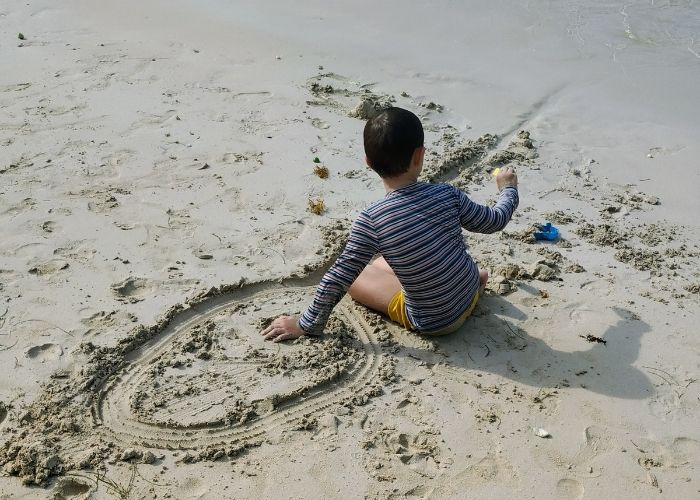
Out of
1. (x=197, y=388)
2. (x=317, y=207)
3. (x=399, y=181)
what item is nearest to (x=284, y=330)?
(x=197, y=388)

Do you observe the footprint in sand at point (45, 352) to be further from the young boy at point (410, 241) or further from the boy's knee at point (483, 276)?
the boy's knee at point (483, 276)

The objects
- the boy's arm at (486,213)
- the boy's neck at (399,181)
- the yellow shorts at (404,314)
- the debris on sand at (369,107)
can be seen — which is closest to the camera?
the boy's neck at (399,181)

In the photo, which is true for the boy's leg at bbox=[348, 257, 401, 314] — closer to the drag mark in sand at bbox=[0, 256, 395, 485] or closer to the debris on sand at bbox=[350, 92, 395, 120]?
the drag mark in sand at bbox=[0, 256, 395, 485]

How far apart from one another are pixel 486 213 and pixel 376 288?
67 centimetres

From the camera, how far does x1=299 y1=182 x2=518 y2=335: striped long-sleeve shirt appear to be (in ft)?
10.5

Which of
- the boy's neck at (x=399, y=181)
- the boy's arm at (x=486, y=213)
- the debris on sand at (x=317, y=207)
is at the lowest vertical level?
the debris on sand at (x=317, y=207)

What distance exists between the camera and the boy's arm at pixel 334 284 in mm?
3217

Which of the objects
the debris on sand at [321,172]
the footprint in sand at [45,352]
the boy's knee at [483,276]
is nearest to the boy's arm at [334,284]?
the boy's knee at [483,276]

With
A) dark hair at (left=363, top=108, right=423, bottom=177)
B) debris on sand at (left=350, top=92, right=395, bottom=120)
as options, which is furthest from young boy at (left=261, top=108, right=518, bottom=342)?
debris on sand at (left=350, top=92, right=395, bottom=120)

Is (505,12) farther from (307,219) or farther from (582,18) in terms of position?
(307,219)

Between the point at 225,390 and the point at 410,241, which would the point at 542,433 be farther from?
the point at 225,390

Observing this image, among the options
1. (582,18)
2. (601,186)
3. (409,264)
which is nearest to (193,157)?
(409,264)

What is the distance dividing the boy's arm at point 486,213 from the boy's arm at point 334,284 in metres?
0.44

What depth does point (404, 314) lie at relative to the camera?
11.5 ft
